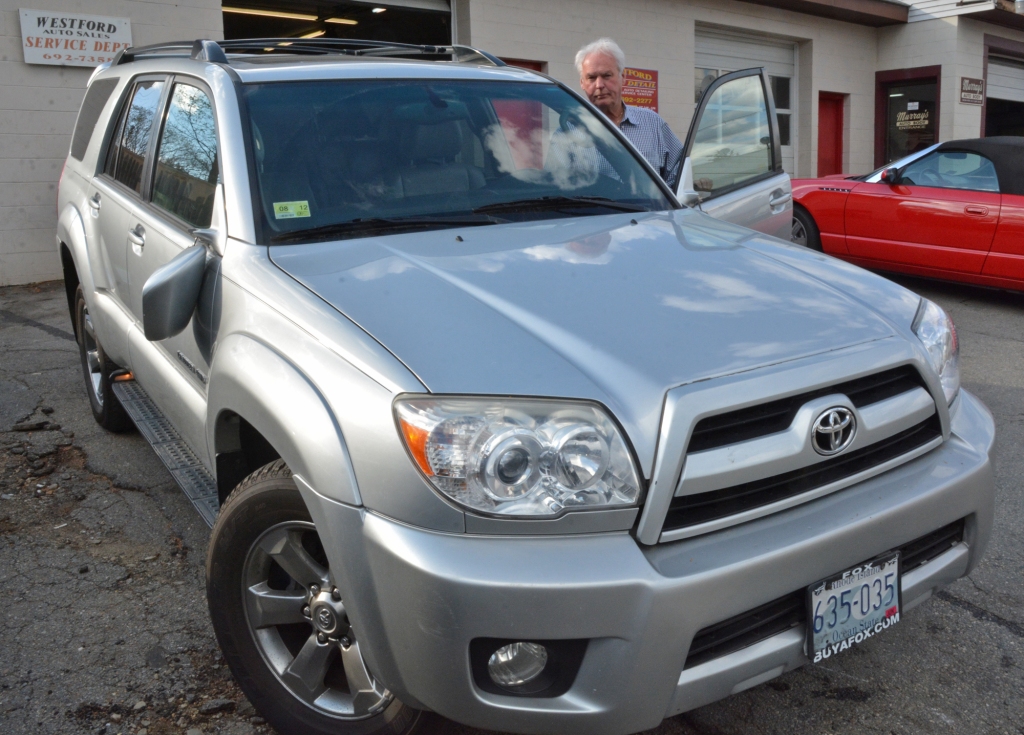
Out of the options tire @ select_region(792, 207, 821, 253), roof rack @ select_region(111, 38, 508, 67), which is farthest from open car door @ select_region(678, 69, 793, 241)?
tire @ select_region(792, 207, 821, 253)

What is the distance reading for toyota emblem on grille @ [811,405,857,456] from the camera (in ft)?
6.51

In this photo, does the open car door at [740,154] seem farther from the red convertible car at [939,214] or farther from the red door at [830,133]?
the red door at [830,133]

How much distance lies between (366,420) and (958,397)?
1673mm

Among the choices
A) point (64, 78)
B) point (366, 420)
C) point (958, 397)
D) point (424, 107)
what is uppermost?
point (64, 78)

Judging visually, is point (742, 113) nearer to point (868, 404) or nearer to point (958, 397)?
point (958, 397)

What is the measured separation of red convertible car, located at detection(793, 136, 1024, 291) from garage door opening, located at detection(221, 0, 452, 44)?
5658mm

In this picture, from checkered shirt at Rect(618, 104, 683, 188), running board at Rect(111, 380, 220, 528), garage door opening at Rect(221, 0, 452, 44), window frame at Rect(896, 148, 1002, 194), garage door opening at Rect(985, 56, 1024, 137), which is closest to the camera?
running board at Rect(111, 380, 220, 528)

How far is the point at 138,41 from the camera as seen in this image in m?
9.14

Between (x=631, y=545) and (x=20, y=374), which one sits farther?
(x=20, y=374)

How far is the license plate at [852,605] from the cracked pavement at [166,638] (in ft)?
1.26

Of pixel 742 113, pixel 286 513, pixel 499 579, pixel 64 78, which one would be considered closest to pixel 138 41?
pixel 64 78

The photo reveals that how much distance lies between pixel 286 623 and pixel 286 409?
58 cm

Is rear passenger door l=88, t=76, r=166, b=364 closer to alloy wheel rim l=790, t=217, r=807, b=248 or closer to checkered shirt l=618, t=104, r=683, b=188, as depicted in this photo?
checkered shirt l=618, t=104, r=683, b=188

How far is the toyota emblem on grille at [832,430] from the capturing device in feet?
6.51
